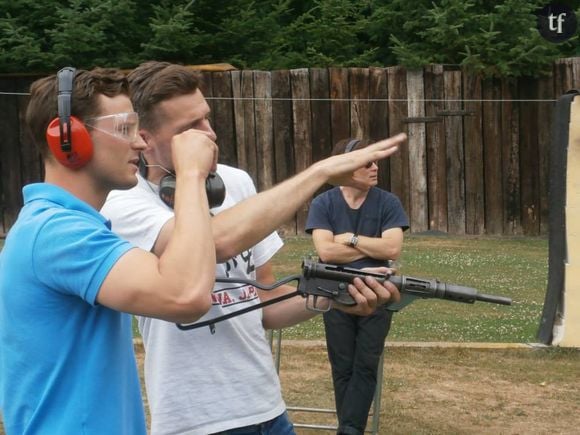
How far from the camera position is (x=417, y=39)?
1927cm

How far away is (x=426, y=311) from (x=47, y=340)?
28.0 feet

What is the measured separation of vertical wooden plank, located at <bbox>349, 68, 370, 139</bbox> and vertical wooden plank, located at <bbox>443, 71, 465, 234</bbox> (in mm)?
1300

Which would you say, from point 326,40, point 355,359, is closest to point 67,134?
point 355,359

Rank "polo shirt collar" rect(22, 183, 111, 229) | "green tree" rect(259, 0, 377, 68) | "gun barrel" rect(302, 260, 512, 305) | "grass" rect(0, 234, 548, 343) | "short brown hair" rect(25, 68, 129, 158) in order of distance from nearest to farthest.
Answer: "polo shirt collar" rect(22, 183, 111, 229), "short brown hair" rect(25, 68, 129, 158), "gun barrel" rect(302, 260, 512, 305), "grass" rect(0, 234, 548, 343), "green tree" rect(259, 0, 377, 68)

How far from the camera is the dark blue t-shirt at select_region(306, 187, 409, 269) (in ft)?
22.1

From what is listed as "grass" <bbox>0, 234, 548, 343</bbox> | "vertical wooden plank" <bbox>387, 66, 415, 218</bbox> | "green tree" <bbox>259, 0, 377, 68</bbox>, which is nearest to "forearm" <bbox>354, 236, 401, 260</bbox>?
"grass" <bbox>0, 234, 548, 343</bbox>

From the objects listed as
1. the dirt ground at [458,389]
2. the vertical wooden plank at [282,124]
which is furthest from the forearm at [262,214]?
the vertical wooden plank at [282,124]

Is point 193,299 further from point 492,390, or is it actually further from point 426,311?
point 426,311

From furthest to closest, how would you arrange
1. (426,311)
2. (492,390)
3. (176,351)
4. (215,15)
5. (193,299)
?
(215,15) < (426,311) < (492,390) < (176,351) < (193,299)

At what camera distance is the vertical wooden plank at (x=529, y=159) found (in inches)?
671

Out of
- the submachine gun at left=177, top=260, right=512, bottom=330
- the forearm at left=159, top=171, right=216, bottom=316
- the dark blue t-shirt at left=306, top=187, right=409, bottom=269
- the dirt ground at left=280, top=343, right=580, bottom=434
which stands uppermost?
the forearm at left=159, top=171, right=216, bottom=316

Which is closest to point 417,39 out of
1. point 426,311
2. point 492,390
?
point 426,311

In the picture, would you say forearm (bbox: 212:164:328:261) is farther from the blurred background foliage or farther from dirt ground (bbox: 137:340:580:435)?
the blurred background foliage

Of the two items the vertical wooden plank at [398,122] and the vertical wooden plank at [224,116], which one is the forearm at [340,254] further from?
the vertical wooden plank at [224,116]
